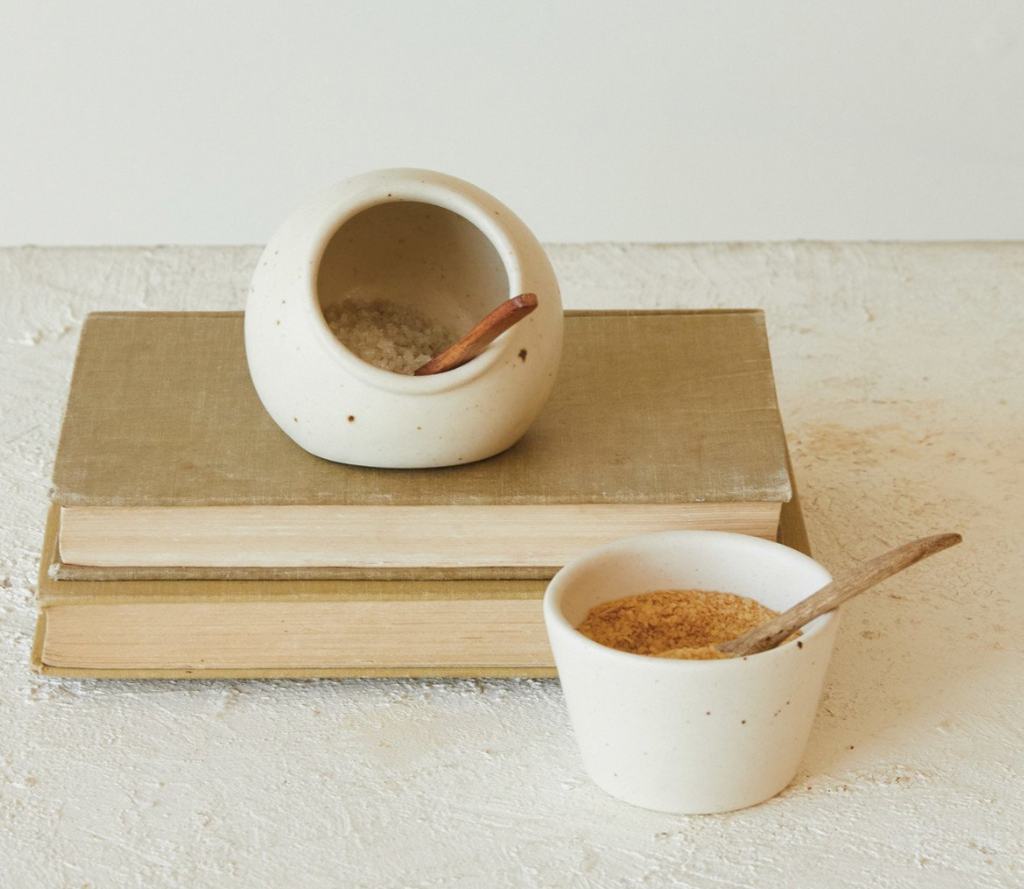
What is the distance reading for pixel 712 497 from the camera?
3.29ft

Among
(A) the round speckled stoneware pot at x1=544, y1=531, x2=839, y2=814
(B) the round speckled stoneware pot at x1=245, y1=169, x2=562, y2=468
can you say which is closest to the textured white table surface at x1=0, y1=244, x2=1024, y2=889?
(A) the round speckled stoneware pot at x1=544, y1=531, x2=839, y2=814

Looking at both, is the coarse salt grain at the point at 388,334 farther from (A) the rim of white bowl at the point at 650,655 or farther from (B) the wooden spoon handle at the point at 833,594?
(B) the wooden spoon handle at the point at 833,594

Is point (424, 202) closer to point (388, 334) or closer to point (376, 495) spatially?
point (388, 334)

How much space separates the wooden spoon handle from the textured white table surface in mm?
108

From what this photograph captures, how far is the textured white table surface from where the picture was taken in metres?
0.88

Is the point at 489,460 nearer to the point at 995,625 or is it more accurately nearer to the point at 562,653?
the point at 562,653

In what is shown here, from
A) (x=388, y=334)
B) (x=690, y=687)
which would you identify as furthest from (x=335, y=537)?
(x=690, y=687)

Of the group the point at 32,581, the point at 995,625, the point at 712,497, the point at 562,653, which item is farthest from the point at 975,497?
the point at 32,581

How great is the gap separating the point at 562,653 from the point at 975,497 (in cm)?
57

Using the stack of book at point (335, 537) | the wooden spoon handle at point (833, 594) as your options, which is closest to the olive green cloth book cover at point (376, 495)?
the stack of book at point (335, 537)

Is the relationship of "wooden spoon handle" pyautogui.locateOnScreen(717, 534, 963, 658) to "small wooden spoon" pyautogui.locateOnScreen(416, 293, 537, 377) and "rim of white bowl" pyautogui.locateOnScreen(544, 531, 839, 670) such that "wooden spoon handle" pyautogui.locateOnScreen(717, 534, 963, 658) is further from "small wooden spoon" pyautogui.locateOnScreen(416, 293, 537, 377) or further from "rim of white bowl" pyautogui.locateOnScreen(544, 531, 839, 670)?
"small wooden spoon" pyautogui.locateOnScreen(416, 293, 537, 377)

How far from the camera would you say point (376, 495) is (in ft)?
3.25

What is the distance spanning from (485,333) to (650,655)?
0.23m

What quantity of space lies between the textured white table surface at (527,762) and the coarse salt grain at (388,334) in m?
0.23
